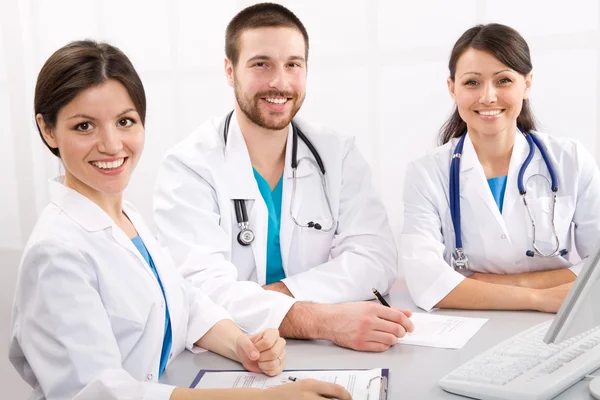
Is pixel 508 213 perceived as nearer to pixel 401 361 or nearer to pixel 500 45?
pixel 500 45

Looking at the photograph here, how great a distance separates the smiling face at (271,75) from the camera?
1974 millimetres

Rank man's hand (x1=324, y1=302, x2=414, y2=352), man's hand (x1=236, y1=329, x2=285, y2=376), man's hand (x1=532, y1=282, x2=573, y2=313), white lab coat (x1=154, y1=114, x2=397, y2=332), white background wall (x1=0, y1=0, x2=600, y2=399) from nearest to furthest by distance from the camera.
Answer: man's hand (x1=236, y1=329, x2=285, y2=376) → man's hand (x1=324, y1=302, x2=414, y2=352) → man's hand (x1=532, y1=282, x2=573, y2=313) → white lab coat (x1=154, y1=114, x2=397, y2=332) → white background wall (x1=0, y1=0, x2=600, y2=399)

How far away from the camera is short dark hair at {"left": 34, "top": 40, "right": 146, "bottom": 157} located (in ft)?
3.81

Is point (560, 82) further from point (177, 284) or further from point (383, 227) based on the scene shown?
point (177, 284)

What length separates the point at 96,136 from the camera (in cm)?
120

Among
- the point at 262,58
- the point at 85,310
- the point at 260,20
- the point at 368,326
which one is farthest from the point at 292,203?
the point at 85,310

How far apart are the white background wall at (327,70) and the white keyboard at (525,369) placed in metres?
1.30

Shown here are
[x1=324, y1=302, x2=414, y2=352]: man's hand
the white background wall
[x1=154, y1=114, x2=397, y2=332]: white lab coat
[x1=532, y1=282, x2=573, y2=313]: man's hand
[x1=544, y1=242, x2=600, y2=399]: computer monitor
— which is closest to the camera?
Answer: [x1=544, y1=242, x2=600, y2=399]: computer monitor

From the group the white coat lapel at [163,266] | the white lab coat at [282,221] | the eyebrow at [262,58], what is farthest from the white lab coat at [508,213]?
the white coat lapel at [163,266]

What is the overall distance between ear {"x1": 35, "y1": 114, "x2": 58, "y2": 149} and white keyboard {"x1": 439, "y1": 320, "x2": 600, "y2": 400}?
797mm

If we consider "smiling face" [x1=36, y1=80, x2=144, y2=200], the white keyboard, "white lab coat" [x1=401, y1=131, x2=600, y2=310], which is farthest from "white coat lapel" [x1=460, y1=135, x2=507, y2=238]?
"smiling face" [x1=36, y1=80, x2=144, y2=200]

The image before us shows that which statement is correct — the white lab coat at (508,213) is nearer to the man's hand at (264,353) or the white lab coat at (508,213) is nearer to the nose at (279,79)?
the nose at (279,79)

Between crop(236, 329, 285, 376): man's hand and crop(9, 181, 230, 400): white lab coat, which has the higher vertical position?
crop(9, 181, 230, 400): white lab coat

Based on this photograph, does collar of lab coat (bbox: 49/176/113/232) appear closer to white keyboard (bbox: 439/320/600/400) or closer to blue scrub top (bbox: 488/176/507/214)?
white keyboard (bbox: 439/320/600/400)
